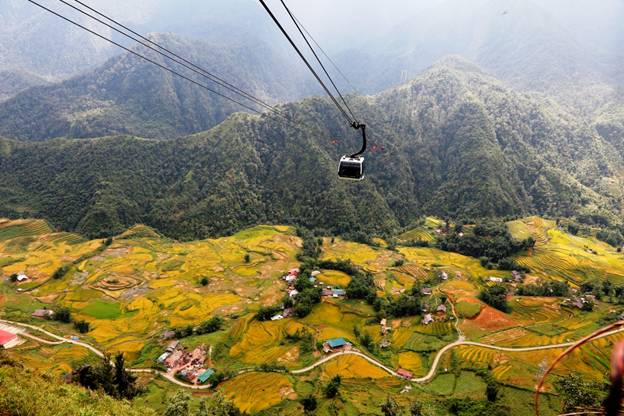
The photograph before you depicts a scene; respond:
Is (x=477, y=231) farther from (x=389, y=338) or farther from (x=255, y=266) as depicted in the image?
(x=255, y=266)

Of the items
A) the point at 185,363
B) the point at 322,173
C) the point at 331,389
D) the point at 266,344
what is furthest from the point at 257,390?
the point at 322,173

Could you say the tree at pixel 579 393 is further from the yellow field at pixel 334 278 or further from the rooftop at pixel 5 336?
the rooftop at pixel 5 336

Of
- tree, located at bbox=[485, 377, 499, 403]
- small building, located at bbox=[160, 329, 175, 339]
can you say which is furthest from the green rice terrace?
small building, located at bbox=[160, 329, 175, 339]

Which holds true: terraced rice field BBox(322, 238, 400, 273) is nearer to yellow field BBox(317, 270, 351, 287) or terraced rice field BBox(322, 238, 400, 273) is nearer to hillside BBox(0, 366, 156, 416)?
yellow field BBox(317, 270, 351, 287)

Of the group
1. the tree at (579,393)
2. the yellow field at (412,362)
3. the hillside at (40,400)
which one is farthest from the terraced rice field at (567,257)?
the hillside at (40,400)

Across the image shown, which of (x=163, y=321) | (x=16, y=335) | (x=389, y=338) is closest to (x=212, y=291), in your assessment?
(x=163, y=321)
